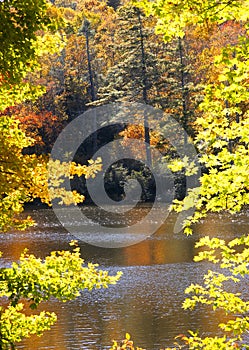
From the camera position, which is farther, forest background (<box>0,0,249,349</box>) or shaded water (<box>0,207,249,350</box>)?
shaded water (<box>0,207,249,350</box>)

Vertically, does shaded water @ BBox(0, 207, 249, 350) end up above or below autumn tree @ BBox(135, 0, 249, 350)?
below

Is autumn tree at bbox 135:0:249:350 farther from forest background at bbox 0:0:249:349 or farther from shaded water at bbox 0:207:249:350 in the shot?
shaded water at bbox 0:207:249:350

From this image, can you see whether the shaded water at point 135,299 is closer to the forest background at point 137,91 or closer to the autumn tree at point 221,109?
the forest background at point 137,91

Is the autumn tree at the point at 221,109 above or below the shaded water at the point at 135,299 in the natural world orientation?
above

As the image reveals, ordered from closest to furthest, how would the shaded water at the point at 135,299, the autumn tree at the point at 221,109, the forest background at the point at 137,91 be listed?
the autumn tree at the point at 221,109 < the forest background at the point at 137,91 < the shaded water at the point at 135,299

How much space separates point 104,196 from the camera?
145 feet

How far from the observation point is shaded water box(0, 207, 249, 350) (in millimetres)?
13384

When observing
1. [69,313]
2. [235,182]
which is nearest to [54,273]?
[235,182]

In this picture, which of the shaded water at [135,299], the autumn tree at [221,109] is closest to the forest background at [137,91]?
the autumn tree at [221,109]

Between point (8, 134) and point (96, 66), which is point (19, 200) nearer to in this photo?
point (8, 134)

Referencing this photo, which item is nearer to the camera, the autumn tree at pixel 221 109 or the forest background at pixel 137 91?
the autumn tree at pixel 221 109

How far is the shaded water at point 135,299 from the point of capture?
13.4 m

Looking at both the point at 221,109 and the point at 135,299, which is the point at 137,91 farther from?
the point at 221,109

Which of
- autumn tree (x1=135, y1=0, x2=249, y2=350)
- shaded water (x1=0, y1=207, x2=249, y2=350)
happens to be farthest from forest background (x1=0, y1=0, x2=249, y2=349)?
shaded water (x1=0, y1=207, x2=249, y2=350)
